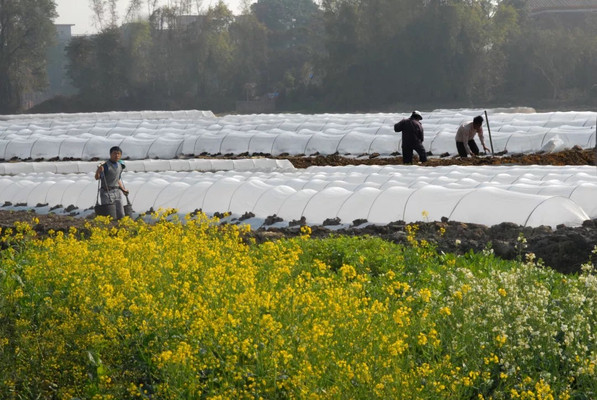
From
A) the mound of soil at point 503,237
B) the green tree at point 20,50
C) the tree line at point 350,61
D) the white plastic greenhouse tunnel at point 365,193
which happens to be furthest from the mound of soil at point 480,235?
the green tree at point 20,50

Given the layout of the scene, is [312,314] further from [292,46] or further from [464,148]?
[292,46]

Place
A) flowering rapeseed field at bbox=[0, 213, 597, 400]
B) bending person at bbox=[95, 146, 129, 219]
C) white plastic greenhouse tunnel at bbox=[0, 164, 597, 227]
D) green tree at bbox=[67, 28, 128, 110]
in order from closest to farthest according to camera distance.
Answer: flowering rapeseed field at bbox=[0, 213, 597, 400], white plastic greenhouse tunnel at bbox=[0, 164, 597, 227], bending person at bbox=[95, 146, 129, 219], green tree at bbox=[67, 28, 128, 110]

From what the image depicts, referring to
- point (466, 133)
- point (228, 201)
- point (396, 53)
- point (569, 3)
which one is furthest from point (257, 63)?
point (228, 201)

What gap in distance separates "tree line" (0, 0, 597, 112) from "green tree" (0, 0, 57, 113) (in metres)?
0.12

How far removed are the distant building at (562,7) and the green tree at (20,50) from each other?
31735 mm

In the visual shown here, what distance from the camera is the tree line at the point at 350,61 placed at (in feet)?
160

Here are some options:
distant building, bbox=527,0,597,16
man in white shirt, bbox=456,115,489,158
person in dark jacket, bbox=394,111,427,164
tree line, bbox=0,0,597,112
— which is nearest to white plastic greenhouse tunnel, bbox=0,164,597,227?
person in dark jacket, bbox=394,111,427,164

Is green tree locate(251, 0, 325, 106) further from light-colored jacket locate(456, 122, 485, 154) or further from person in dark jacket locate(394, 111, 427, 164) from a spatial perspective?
person in dark jacket locate(394, 111, 427, 164)

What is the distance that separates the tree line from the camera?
48812 millimetres

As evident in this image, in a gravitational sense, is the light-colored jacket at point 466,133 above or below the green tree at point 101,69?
below

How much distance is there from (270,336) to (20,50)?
57627 millimetres

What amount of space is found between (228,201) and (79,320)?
29.1 feet

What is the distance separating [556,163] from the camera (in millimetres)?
18516

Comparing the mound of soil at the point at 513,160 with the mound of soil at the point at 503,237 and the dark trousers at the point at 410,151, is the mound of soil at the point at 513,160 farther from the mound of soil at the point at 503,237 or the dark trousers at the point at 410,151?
the mound of soil at the point at 503,237
